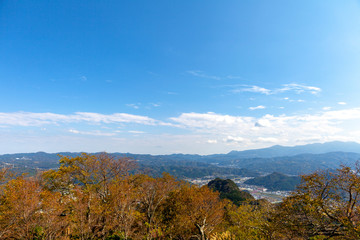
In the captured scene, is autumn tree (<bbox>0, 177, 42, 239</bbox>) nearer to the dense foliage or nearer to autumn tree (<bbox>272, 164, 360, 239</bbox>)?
the dense foliage

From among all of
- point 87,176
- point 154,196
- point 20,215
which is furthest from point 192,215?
point 20,215

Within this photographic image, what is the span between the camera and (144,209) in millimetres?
31078

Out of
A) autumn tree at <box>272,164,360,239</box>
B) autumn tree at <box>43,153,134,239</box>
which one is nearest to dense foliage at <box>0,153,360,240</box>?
autumn tree at <box>272,164,360,239</box>

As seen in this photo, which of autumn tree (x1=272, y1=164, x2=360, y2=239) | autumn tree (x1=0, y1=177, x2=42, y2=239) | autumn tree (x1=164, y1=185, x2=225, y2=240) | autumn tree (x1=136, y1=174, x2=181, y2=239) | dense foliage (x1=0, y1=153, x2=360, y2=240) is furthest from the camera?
autumn tree (x1=136, y1=174, x2=181, y2=239)

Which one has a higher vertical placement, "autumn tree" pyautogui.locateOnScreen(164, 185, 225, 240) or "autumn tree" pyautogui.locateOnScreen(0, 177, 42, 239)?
"autumn tree" pyautogui.locateOnScreen(0, 177, 42, 239)

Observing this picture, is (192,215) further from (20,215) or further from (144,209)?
(20,215)

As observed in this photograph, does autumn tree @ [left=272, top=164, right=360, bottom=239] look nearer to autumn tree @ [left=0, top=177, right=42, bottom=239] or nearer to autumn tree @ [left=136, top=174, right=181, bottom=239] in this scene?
autumn tree @ [left=136, top=174, right=181, bottom=239]

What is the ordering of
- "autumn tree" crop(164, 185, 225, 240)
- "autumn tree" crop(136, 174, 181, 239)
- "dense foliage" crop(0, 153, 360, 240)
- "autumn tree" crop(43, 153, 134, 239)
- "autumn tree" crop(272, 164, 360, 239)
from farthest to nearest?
1. "autumn tree" crop(43, 153, 134, 239)
2. "autumn tree" crop(136, 174, 181, 239)
3. "autumn tree" crop(164, 185, 225, 240)
4. "dense foliage" crop(0, 153, 360, 240)
5. "autumn tree" crop(272, 164, 360, 239)

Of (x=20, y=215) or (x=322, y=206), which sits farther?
(x=20, y=215)

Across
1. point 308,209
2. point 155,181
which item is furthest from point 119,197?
point 308,209

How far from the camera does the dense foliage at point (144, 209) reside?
524 inches

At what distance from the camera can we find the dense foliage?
13320 millimetres

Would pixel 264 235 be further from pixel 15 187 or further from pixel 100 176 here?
pixel 15 187

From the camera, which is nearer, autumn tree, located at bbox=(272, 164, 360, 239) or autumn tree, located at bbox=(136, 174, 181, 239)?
autumn tree, located at bbox=(272, 164, 360, 239)
